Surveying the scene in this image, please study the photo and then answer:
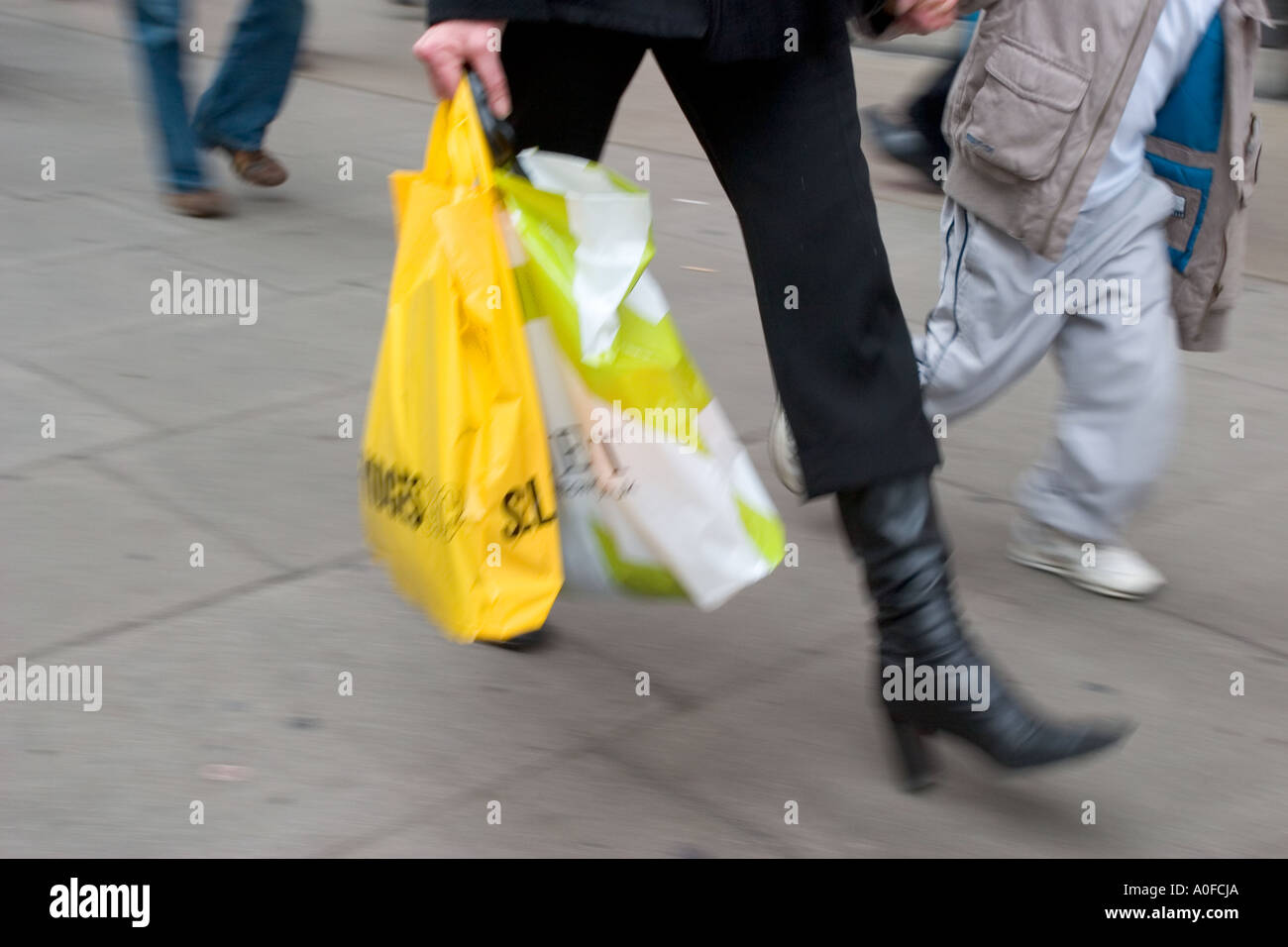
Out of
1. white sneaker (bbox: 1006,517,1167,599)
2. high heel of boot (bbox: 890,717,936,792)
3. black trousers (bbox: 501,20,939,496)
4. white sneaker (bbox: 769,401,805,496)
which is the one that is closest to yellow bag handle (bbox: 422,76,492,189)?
black trousers (bbox: 501,20,939,496)

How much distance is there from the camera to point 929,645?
2457 mm

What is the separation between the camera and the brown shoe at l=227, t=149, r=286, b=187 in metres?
6.00

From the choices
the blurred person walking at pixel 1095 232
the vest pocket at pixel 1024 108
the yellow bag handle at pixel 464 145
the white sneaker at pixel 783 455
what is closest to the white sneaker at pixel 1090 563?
the blurred person walking at pixel 1095 232

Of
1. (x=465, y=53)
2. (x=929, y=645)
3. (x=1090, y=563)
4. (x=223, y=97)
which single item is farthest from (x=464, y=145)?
(x=223, y=97)

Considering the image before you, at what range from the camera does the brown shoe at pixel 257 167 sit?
6000 millimetres

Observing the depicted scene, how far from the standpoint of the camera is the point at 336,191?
20.7 ft

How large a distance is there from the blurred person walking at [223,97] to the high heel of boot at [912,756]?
404 centimetres

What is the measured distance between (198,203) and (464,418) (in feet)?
12.6

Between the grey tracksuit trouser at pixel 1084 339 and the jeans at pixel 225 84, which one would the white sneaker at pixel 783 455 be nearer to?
the grey tracksuit trouser at pixel 1084 339

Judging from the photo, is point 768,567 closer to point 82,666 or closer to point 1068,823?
point 1068,823

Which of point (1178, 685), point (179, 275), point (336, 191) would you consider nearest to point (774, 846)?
point (1178, 685)

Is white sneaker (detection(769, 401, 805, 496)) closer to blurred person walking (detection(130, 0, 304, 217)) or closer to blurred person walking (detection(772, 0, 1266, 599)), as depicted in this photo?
blurred person walking (detection(772, 0, 1266, 599))

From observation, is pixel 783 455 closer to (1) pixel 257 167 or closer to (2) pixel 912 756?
(2) pixel 912 756

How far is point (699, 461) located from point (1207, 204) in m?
1.42
